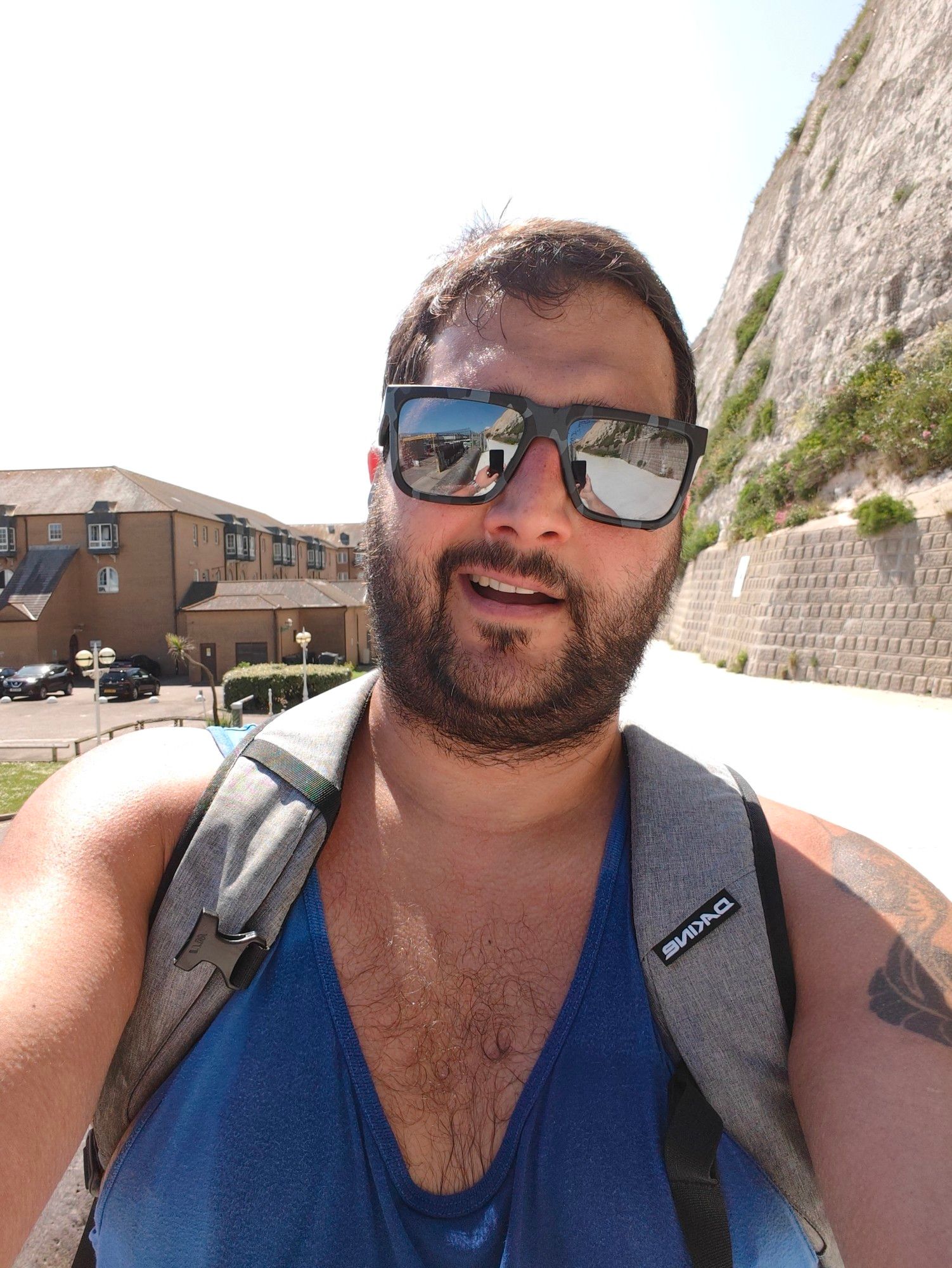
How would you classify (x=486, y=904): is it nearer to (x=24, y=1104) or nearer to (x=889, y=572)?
(x=24, y=1104)

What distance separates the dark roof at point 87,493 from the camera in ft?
138

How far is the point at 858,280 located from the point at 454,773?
22345mm

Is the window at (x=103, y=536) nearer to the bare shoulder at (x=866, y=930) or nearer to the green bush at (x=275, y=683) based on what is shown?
the green bush at (x=275, y=683)

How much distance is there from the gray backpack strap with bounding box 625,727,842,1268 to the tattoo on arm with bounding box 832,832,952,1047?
0.18m

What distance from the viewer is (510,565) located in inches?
63.9

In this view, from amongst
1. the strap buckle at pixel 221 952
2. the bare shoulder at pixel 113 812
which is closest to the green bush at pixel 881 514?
the bare shoulder at pixel 113 812

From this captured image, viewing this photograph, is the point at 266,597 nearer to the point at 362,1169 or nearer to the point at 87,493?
the point at 87,493

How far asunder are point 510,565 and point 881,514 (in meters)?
14.8

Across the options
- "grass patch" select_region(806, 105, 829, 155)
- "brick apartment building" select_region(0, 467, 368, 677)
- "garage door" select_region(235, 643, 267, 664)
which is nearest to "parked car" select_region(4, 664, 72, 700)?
"brick apartment building" select_region(0, 467, 368, 677)

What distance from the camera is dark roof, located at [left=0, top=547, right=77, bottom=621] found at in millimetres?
39969

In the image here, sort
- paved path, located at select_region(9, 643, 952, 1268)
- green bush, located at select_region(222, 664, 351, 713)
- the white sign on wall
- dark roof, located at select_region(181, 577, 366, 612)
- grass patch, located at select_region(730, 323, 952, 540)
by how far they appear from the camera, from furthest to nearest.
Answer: dark roof, located at select_region(181, 577, 366, 612), green bush, located at select_region(222, 664, 351, 713), the white sign on wall, grass patch, located at select_region(730, 323, 952, 540), paved path, located at select_region(9, 643, 952, 1268)

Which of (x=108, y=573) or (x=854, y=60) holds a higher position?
(x=854, y=60)

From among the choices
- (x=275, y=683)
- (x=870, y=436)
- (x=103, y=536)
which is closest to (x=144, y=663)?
(x=103, y=536)

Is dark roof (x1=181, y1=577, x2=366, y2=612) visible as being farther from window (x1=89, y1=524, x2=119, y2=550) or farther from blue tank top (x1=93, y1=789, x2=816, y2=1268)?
blue tank top (x1=93, y1=789, x2=816, y2=1268)
